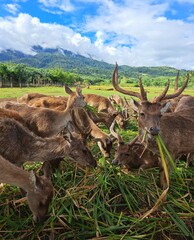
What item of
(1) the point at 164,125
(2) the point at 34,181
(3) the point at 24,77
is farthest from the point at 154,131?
(3) the point at 24,77

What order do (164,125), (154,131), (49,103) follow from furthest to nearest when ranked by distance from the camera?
(49,103), (164,125), (154,131)

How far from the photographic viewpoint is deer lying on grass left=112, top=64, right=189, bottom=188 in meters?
6.05

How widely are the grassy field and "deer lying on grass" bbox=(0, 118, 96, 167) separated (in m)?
0.39

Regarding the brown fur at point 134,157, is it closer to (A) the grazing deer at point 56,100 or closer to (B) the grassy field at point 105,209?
(B) the grassy field at point 105,209

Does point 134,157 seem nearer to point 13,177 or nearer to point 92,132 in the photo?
point 92,132

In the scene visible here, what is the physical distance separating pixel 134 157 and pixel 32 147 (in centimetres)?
248

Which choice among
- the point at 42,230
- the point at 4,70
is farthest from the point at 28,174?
the point at 4,70

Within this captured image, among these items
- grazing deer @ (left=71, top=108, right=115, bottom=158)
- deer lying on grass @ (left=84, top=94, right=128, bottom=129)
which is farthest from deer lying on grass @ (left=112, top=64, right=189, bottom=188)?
deer lying on grass @ (left=84, top=94, right=128, bottom=129)

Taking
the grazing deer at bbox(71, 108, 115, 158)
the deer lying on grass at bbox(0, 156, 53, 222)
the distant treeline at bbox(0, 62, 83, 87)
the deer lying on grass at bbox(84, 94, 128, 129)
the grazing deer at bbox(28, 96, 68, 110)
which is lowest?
the distant treeline at bbox(0, 62, 83, 87)

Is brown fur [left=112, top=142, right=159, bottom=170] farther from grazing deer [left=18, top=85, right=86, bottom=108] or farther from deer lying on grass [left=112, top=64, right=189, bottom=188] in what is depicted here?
grazing deer [left=18, top=85, right=86, bottom=108]

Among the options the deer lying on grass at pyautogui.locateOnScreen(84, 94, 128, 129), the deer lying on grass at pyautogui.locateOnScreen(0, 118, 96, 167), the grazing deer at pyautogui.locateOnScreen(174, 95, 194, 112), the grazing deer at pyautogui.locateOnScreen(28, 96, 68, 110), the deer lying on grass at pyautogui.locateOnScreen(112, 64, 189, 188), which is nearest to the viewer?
the deer lying on grass at pyautogui.locateOnScreen(0, 118, 96, 167)

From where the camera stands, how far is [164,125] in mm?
6641

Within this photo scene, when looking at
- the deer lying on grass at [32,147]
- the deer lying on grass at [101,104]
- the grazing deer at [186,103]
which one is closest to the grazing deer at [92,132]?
the deer lying on grass at [32,147]

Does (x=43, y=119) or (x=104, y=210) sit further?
(x=43, y=119)
